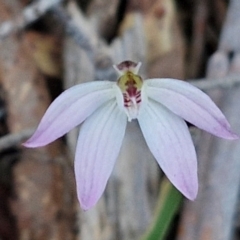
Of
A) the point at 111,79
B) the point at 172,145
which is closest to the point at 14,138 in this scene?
the point at 111,79

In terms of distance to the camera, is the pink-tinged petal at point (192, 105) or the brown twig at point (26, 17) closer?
the pink-tinged petal at point (192, 105)

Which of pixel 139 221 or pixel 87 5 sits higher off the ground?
pixel 87 5

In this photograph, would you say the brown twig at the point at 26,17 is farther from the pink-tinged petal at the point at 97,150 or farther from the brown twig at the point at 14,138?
the pink-tinged petal at the point at 97,150

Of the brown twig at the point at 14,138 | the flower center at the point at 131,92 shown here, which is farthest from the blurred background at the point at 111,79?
the flower center at the point at 131,92

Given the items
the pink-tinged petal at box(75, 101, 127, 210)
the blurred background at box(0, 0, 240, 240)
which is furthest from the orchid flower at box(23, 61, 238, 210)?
the blurred background at box(0, 0, 240, 240)

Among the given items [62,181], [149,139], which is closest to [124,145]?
[62,181]

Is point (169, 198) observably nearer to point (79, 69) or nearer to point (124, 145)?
point (124, 145)

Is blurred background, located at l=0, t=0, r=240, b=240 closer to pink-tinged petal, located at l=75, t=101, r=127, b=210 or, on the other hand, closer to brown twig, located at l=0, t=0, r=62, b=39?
brown twig, located at l=0, t=0, r=62, b=39
